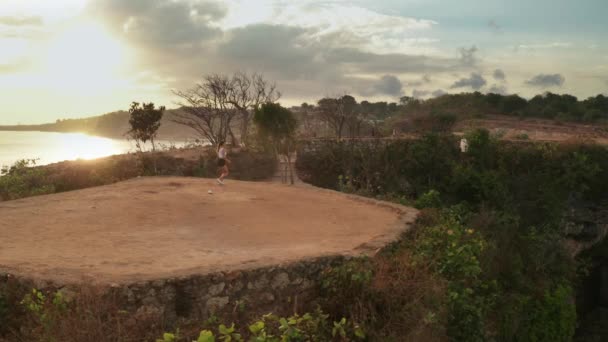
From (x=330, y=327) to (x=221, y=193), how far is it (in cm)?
626

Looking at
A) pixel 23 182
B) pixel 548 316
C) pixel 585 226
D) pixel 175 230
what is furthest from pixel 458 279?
pixel 585 226

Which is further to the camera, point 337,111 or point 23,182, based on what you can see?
point 337,111

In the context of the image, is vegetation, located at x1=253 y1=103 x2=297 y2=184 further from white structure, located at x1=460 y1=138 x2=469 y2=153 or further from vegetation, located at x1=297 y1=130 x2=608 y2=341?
white structure, located at x1=460 y1=138 x2=469 y2=153

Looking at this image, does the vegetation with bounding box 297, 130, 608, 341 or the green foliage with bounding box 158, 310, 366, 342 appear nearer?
the green foliage with bounding box 158, 310, 366, 342

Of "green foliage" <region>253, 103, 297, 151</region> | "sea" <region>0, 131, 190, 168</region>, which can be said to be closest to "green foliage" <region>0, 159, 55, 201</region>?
"sea" <region>0, 131, 190, 168</region>

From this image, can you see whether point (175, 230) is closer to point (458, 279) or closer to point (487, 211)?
point (458, 279)

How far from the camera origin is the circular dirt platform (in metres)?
5.40

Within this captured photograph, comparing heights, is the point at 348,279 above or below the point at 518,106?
below

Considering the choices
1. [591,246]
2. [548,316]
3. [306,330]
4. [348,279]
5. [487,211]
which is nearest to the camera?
[306,330]

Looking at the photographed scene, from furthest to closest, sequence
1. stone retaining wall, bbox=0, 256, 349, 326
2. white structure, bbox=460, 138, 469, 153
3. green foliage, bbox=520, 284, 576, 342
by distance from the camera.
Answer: white structure, bbox=460, 138, 469, 153, green foliage, bbox=520, 284, 576, 342, stone retaining wall, bbox=0, 256, 349, 326

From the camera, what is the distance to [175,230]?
7.28 metres

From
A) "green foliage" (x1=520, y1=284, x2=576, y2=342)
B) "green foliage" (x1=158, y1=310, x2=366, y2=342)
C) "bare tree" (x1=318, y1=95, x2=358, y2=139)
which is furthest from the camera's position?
"bare tree" (x1=318, y1=95, x2=358, y2=139)

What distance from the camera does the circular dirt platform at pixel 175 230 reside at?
5.40m

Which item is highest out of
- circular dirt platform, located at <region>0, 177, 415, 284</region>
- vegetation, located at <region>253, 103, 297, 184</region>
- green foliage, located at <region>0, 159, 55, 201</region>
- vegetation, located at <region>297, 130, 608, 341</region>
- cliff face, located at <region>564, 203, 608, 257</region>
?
vegetation, located at <region>253, 103, 297, 184</region>
